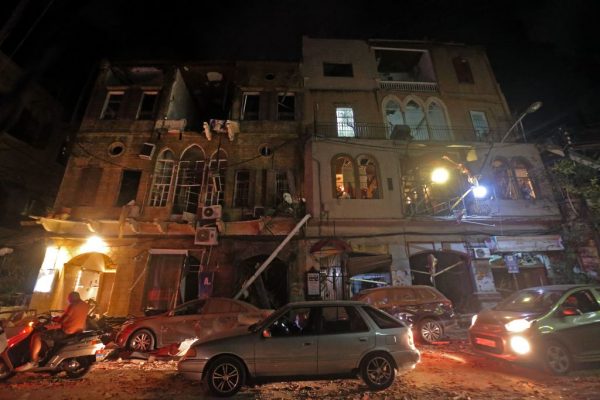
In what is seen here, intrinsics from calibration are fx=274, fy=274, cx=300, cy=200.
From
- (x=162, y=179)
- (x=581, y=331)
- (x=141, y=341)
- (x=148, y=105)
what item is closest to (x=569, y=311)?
(x=581, y=331)

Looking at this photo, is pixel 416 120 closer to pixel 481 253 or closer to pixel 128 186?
pixel 481 253

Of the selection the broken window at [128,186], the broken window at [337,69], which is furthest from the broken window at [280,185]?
the broken window at [337,69]

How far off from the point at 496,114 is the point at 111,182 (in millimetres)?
22735

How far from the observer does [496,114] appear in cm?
1708

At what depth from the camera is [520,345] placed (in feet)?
19.3

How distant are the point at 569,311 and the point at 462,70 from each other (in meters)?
17.3

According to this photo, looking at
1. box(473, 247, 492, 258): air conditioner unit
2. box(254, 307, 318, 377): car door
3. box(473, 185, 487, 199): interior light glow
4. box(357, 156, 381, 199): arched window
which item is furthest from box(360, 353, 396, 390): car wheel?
box(473, 247, 492, 258): air conditioner unit

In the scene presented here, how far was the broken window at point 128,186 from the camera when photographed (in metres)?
14.3

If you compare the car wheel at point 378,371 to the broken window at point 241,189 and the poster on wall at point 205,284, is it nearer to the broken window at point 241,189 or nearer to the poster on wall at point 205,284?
the poster on wall at point 205,284

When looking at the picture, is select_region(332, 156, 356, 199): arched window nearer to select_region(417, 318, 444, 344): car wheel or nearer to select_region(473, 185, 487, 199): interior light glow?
select_region(473, 185, 487, 199): interior light glow

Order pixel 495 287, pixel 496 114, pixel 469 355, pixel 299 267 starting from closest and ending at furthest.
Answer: pixel 469 355
pixel 299 267
pixel 495 287
pixel 496 114

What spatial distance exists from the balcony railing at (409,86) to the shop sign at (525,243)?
987 centimetres

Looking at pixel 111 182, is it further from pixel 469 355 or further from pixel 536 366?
pixel 536 366

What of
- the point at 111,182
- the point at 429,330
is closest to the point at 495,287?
the point at 429,330
